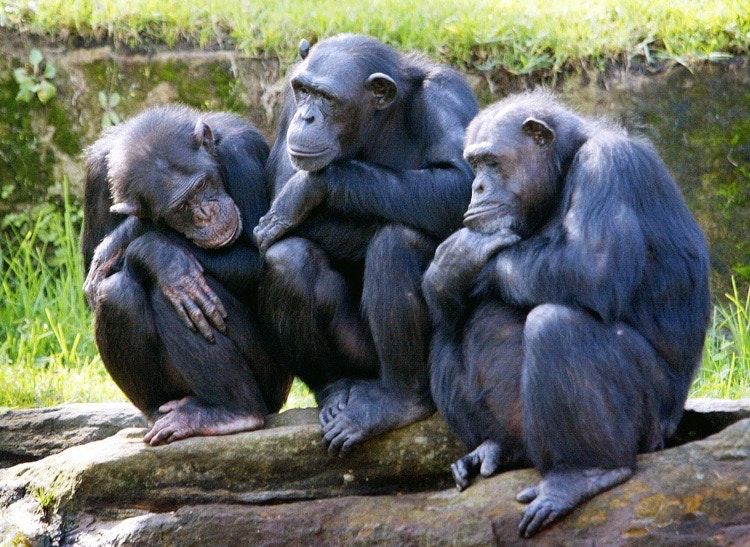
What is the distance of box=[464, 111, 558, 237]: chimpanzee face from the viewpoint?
19.5 feet

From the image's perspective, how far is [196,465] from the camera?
636 centimetres

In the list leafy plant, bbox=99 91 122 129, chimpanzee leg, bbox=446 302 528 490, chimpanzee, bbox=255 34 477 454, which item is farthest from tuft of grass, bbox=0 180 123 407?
chimpanzee leg, bbox=446 302 528 490

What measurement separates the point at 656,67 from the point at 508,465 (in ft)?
17.5

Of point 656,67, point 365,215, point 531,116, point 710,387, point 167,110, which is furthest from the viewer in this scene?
point 656,67

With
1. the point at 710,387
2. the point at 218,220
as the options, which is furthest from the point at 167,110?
the point at 710,387

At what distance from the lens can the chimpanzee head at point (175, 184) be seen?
22.0 ft

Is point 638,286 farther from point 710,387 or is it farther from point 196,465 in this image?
point 710,387

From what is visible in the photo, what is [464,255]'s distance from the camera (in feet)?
19.4

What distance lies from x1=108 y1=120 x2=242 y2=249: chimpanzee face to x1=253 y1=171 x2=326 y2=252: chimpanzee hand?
246 mm

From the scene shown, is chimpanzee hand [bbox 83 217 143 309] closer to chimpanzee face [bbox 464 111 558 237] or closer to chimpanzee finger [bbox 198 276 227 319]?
chimpanzee finger [bbox 198 276 227 319]

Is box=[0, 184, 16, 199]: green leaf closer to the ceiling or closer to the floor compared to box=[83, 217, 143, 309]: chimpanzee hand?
closer to the floor

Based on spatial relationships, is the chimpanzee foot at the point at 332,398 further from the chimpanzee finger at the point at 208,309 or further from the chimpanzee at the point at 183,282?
the chimpanzee finger at the point at 208,309

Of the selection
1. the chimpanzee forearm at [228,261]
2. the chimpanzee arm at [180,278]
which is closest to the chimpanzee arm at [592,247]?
the chimpanzee forearm at [228,261]

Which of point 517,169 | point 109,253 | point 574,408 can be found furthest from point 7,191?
point 574,408
